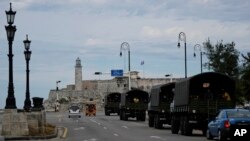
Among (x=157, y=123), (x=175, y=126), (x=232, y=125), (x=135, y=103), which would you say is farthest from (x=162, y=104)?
(x=232, y=125)

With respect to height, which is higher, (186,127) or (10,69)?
(10,69)

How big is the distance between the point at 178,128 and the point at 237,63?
34932 mm

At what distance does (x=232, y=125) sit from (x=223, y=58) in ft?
156

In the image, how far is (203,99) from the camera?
3581 centimetres

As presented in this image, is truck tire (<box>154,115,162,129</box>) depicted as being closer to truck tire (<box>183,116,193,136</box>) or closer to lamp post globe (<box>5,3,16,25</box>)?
truck tire (<box>183,116,193,136</box>)

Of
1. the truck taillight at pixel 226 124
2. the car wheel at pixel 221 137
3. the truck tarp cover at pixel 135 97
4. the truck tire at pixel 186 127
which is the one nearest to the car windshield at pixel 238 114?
the truck taillight at pixel 226 124

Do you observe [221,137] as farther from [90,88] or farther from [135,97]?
[90,88]

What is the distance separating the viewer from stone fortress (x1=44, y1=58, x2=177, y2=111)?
156 meters

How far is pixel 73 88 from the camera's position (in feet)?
602

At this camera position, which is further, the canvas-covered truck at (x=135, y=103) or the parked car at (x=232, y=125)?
the canvas-covered truck at (x=135, y=103)

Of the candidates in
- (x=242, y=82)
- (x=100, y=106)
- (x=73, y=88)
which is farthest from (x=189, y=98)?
(x=73, y=88)

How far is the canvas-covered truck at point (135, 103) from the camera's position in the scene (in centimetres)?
6744

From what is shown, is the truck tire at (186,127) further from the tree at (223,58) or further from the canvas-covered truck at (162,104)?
the tree at (223,58)

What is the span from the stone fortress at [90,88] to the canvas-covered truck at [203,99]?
112 metres
